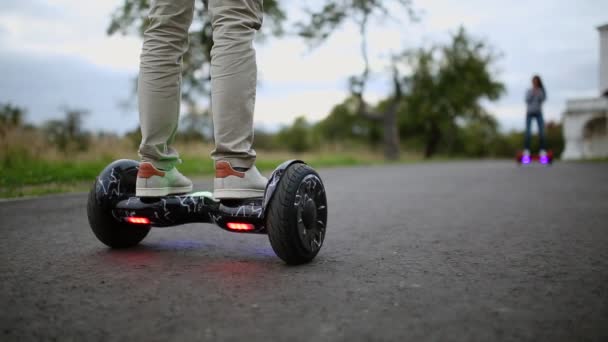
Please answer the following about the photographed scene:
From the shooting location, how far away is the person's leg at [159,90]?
7.15 feet

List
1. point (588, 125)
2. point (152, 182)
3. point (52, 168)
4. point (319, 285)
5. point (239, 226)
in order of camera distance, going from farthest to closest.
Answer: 1. point (588, 125)
2. point (52, 168)
3. point (152, 182)
4. point (239, 226)
5. point (319, 285)

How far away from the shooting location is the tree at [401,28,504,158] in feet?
116

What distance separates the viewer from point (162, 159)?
221cm

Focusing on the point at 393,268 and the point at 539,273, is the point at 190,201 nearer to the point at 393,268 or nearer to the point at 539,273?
the point at 393,268

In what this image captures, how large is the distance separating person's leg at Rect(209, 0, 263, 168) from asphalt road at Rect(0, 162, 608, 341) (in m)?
0.49

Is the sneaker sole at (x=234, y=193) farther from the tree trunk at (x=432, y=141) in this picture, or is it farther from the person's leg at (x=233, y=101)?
the tree trunk at (x=432, y=141)

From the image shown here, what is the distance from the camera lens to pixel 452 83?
35750mm

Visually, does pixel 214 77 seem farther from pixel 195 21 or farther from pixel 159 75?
pixel 195 21

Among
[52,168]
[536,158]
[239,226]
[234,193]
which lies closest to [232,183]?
[234,193]

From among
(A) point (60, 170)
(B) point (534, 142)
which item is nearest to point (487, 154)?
(B) point (534, 142)

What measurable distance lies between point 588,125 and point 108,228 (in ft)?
129

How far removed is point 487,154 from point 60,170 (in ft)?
180

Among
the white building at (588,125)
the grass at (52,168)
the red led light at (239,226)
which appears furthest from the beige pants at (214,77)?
the white building at (588,125)

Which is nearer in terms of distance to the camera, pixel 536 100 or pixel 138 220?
pixel 138 220
